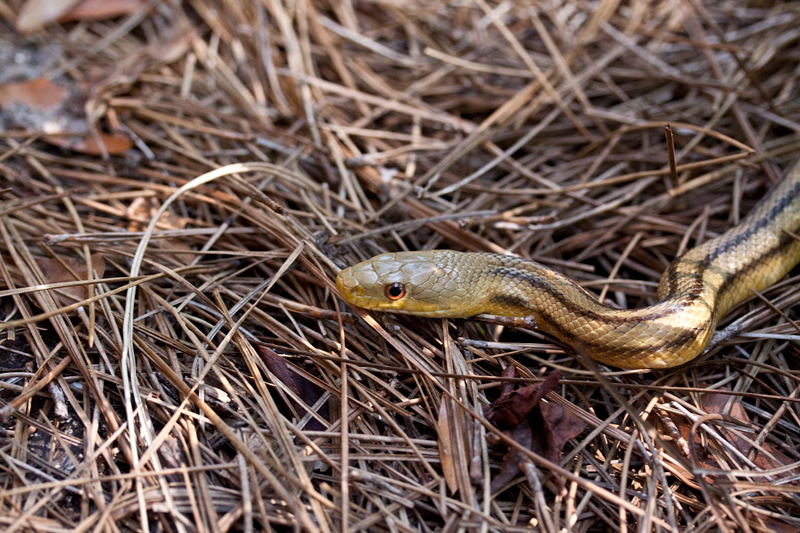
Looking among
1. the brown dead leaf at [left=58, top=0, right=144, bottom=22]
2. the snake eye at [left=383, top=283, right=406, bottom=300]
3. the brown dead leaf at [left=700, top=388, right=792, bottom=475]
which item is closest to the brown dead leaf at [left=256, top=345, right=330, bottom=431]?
the snake eye at [left=383, top=283, right=406, bottom=300]

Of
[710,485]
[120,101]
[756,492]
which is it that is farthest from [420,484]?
[120,101]

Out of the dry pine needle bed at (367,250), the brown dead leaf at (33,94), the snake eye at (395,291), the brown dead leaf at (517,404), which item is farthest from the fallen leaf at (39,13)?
the brown dead leaf at (517,404)

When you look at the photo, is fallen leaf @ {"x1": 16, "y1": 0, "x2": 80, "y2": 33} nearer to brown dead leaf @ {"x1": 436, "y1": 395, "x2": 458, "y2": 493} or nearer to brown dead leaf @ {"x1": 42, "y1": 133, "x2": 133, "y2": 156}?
brown dead leaf @ {"x1": 42, "y1": 133, "x2": 133, "y2": 156}

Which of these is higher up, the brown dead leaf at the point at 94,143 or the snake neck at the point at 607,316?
the brown dead leaf at the point at 94,143

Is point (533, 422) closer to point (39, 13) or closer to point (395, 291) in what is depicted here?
point (395, 291)

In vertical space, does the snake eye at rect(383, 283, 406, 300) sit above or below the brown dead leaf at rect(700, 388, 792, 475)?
above

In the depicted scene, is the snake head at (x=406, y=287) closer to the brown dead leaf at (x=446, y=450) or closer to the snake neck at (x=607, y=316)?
the snake neck at (x=607, y=316)

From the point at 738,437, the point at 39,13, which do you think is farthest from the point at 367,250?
the point at 39,13
